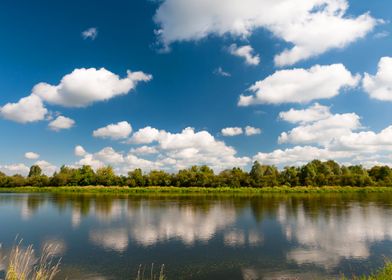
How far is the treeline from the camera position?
11944 cm

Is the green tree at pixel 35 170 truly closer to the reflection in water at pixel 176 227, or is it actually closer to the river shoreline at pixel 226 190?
the river shoreline at pixel 226 190

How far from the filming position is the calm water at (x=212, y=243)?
793 inches

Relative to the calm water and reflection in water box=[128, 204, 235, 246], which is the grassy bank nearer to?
the calm water

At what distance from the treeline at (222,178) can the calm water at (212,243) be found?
3004 inches

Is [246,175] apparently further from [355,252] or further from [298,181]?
[355,252]

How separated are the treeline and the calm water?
7631 centimetres

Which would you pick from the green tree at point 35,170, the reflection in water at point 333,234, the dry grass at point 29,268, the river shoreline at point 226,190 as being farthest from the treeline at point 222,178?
the dry grass at point 29,268

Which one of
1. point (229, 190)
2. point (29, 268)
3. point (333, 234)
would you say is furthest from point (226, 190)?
point (29, 268)

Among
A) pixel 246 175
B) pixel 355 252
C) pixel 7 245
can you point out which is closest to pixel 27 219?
pixel 7 245

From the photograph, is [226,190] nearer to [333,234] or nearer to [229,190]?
[229,190]

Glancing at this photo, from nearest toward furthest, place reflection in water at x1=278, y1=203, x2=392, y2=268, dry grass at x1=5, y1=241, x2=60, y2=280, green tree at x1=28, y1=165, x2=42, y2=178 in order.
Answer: dry grass at x1=5, y1=241, x2=60, y2=280 → reflection in water at x1=278, y1=203, x2=392, y2=268 → green tree at x1=28, y1=165, x2=42, y2=178

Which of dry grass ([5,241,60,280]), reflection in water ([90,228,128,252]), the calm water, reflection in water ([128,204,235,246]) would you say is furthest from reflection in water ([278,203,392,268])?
dry grass ([5,241,60,280])

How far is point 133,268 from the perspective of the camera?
2017 centimetres

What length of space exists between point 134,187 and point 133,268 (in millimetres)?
110513
